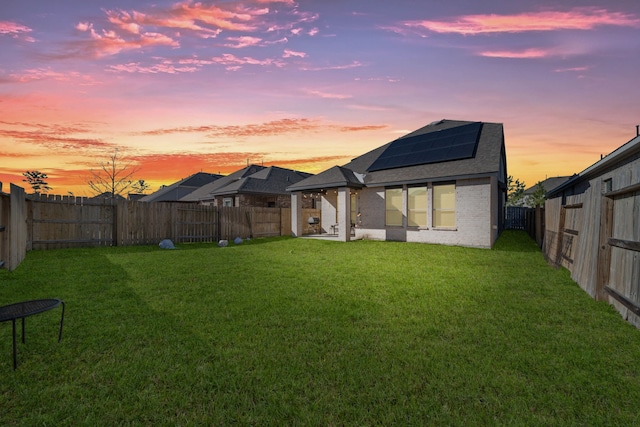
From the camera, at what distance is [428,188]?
15.5m

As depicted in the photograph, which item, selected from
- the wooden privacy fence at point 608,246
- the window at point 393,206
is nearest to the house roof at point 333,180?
the window at point 393,206

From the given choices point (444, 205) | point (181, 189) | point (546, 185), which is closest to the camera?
point (444, 205)

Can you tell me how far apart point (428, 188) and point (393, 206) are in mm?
2212

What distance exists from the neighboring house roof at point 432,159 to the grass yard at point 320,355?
8.72 metres

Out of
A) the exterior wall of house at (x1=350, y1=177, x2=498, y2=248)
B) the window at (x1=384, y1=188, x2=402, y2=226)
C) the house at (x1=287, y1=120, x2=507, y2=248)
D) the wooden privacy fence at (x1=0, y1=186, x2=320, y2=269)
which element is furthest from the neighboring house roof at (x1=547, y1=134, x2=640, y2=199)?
the wooden privacy fence at (x1=0, y1=186, x2=320, y2=269)

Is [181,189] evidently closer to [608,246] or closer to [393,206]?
[393,206]

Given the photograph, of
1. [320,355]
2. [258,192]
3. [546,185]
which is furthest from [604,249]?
[546,185]

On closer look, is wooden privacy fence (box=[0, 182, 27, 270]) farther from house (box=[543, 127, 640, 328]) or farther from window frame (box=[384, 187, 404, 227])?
window frame (box=[384, 187, 404, 227])

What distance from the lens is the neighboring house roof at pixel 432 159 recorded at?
1482 cm

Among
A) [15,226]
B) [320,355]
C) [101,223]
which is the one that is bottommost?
[320,355]

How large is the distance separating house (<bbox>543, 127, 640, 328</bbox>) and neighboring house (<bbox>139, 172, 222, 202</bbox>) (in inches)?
1384

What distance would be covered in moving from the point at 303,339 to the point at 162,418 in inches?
73.2

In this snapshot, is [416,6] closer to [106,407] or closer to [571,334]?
[571,334]

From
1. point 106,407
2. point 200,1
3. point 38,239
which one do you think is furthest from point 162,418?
point 38,239
